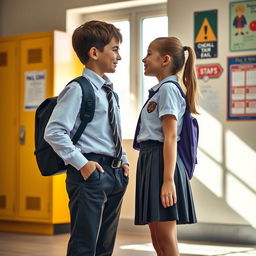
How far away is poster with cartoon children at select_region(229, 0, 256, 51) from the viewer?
16.0 feet

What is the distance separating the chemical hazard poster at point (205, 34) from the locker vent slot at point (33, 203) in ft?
6.67

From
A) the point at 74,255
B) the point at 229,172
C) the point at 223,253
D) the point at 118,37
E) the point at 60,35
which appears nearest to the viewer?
→ the point at 74,255

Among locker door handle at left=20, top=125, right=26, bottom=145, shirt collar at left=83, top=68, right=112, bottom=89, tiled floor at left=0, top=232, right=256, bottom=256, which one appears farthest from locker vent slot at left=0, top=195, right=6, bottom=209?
shirt collar at left=83, top=68, right=112, bottom=89

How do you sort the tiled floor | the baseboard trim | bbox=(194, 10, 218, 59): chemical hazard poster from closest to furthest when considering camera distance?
the tiled floor
the baseboard trim
bbox=(194, 10, 218, 59): chemical hazard poster

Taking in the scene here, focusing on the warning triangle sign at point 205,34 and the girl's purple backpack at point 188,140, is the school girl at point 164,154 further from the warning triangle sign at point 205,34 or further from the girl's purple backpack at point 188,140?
the warning triangle sign at point 205,34

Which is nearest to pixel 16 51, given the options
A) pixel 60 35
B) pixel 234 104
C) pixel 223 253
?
pixel 60 35

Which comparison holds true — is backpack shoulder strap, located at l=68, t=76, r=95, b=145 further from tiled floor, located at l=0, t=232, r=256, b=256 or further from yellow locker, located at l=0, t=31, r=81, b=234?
yellow locker, located at l=0, t=31, r=81, b=234

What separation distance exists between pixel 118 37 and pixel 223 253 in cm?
250

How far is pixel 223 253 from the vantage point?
171 inches

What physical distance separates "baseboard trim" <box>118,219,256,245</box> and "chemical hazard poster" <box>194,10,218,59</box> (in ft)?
4.80

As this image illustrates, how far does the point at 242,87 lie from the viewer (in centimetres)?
491

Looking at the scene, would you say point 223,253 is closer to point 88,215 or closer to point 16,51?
point 88,215

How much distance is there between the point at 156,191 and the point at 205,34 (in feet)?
9.80

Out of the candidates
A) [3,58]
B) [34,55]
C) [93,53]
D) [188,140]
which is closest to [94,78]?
[93,53]
